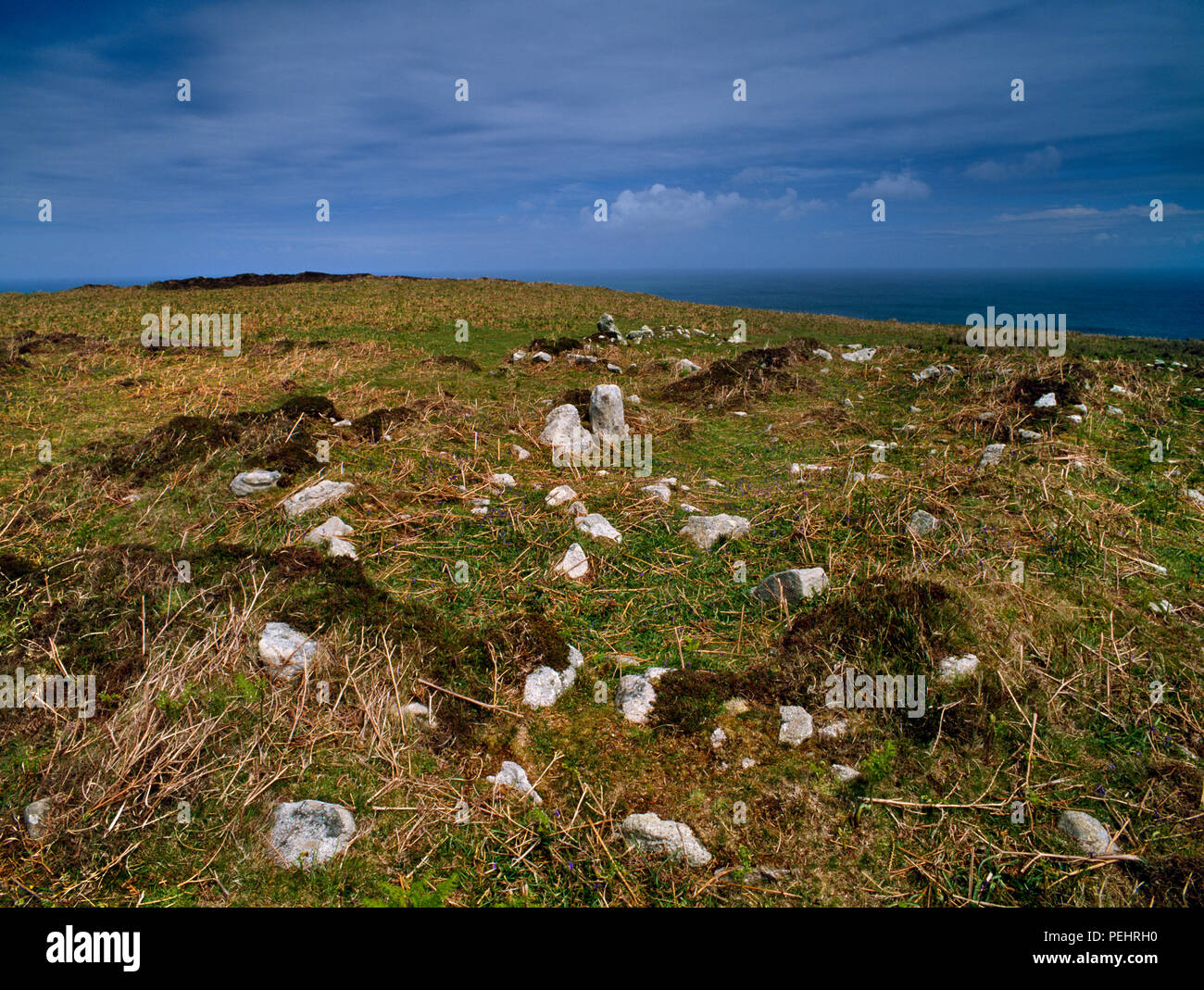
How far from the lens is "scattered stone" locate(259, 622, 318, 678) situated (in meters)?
5.55

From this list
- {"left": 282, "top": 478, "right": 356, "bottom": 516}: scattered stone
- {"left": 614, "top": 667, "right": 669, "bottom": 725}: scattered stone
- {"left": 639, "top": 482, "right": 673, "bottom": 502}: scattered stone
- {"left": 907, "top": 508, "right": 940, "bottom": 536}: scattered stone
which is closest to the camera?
{"left": 614, "top": 667, "right": 669, "bottom": 725}: scattered stone

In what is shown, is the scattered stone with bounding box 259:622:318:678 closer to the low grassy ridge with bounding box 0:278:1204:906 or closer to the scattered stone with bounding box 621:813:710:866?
the low grassy ridge with bounding box 0:278:1204:906

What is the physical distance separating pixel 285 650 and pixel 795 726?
4668 mm

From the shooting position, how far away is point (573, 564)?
7.50 metres

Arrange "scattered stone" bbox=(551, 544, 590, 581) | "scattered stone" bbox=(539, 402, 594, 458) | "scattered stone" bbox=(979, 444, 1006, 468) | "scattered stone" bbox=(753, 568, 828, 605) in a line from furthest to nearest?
"scattered stone" bbox=(539, 402, 594, 458) → "scattered stone" bbox=(979, 444, 1006, 468) → "scattered stone" bbox=(551, 544, 590, 581) → "scattered stone" bbox=(753, 568, 828, 605)

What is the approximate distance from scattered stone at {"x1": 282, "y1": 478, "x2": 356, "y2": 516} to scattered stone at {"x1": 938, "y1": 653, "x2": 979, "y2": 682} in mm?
7834

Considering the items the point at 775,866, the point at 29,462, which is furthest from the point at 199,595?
the point at 29,462

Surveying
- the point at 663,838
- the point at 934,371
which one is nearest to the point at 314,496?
the point at 663,838

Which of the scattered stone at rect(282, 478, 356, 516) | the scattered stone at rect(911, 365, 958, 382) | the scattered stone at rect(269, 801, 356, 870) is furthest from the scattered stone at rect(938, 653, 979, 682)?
the scattered stone at rect(911, 365, 958, 382)

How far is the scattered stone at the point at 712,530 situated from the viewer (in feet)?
26.8

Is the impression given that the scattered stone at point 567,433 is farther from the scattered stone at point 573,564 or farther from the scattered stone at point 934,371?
the scattered stone at point 934,371

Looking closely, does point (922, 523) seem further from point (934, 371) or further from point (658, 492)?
point (934, 371)

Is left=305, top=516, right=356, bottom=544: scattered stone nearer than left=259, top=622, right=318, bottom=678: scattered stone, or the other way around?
left=259, top=622, right=318, bottom=678: scattered stone
